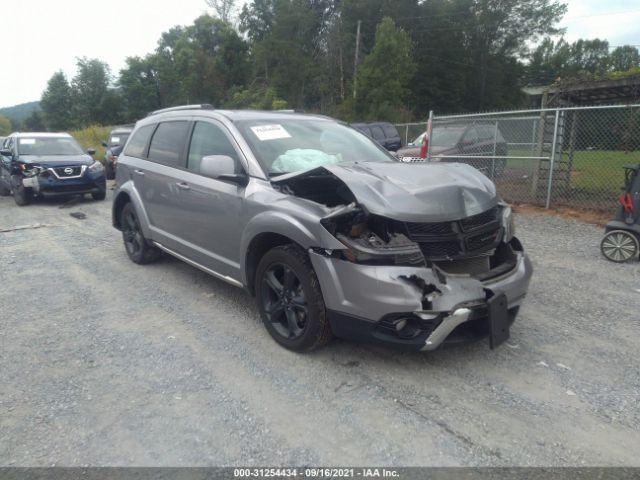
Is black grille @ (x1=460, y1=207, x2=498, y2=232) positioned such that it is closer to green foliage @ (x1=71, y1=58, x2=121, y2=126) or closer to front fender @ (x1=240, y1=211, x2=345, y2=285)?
front fender @ (x1=240, y1=211, x2=345, y2=285)

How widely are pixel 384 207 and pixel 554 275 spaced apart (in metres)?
3.29

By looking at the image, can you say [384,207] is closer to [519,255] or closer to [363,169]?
[363,169]

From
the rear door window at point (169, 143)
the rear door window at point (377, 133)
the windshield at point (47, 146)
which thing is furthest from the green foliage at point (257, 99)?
the rear door window at point (169, 143)

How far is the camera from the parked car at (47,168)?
1081 cm

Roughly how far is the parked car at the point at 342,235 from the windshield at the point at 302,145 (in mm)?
15

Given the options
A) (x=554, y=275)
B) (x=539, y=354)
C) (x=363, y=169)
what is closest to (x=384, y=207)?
(x=363, y=169)

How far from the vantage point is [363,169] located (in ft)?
11.3

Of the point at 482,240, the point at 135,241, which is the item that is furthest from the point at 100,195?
the point at 482,240

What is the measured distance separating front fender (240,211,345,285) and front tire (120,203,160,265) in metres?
2.38

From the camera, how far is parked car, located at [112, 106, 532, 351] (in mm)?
2953

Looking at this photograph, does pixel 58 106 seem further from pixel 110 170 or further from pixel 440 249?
pixel 440 249

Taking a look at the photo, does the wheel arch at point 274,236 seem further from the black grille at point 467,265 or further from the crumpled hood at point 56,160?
the crumpled hood at point 56,160

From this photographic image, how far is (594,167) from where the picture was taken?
9.84 metres

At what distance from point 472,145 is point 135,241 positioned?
7.57 m
